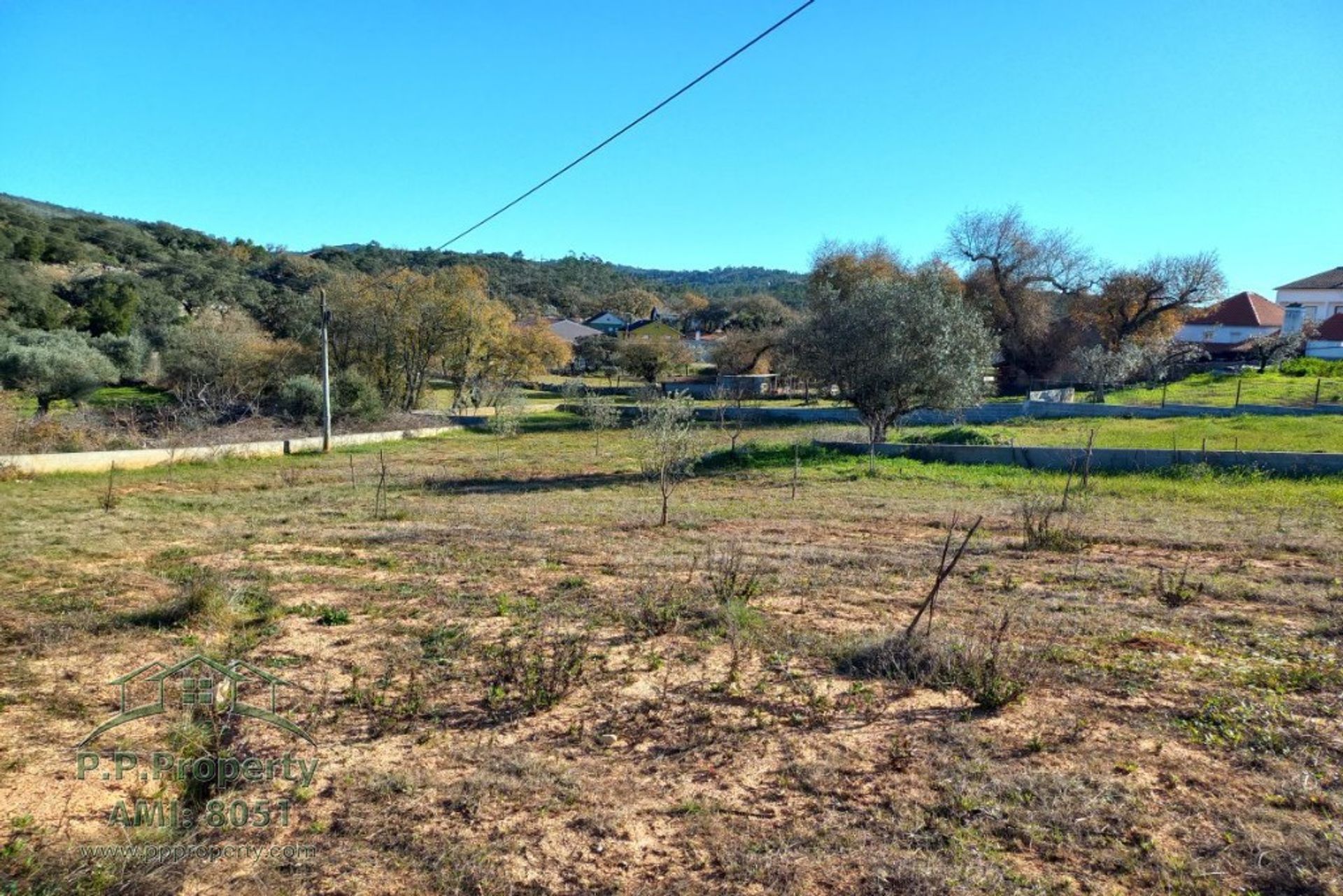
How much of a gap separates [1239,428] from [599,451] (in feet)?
62.9

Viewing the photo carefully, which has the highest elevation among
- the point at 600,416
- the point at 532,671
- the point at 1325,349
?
the point at 1325,349

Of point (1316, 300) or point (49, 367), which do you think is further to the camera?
point (1316, 300)

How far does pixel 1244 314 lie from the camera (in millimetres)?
55406

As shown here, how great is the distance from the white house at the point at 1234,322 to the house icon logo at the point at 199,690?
215 feet

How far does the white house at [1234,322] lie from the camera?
54.5 m

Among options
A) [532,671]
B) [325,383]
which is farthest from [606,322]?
[532,671]

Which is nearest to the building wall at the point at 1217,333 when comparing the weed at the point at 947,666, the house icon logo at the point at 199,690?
the weed at the point at 947,666

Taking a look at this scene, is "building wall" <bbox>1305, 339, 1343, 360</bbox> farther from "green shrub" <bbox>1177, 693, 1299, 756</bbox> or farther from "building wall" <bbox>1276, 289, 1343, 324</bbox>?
"green shrub" <bbox>1177, 693, 1299, 756</bbox>

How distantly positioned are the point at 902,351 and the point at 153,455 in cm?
2032

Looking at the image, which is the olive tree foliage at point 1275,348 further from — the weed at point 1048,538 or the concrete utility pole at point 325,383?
the concrete utility pole at point 325,383

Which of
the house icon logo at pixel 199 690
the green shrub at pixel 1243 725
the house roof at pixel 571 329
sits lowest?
the house icon logo at pixel 199 690

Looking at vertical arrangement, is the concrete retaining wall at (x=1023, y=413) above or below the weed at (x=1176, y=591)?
above

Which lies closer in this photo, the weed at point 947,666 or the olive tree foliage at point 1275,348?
the weed at point 947,666

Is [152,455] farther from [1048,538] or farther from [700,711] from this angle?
[1048,538]
